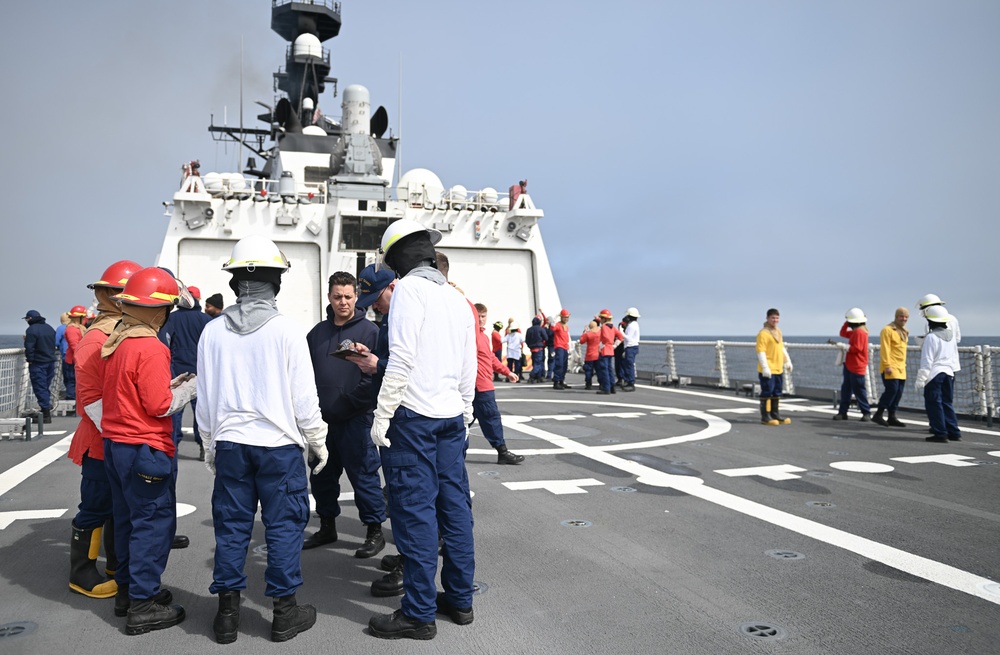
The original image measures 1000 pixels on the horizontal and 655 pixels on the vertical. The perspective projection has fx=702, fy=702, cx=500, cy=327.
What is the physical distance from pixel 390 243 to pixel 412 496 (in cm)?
127

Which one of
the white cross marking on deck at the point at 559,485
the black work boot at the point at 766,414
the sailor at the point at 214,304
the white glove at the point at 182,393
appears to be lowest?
the white cross marking on deck at the point at 559,485

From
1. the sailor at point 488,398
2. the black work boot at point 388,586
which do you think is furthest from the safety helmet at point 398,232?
the sailor at point 488,398

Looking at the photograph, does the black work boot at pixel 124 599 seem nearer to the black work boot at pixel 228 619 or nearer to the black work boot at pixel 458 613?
the black work boot at pixel 228 619

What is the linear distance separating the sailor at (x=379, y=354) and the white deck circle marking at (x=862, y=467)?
4990 millimetres

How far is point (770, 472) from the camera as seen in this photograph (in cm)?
686

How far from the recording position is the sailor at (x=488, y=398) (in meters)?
6.79

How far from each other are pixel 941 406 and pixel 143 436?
9102 mm

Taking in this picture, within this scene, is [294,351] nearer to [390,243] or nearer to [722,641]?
[390,243]

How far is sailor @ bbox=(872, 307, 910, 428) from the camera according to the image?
10148mm

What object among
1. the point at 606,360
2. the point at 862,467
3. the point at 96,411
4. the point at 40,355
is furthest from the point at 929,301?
the point at 40,355

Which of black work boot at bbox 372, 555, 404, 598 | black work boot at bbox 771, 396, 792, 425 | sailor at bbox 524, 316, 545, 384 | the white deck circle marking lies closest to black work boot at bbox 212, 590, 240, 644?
black work boot at bbox 372, 555, 404, 598

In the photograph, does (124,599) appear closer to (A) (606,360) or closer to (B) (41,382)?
(B) (41,382)

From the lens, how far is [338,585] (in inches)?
157

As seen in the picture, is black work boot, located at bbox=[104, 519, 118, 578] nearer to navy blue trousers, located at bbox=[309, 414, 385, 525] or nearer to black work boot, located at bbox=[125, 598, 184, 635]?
black work boot, located at bbox=[125, 598, 184, 635]
